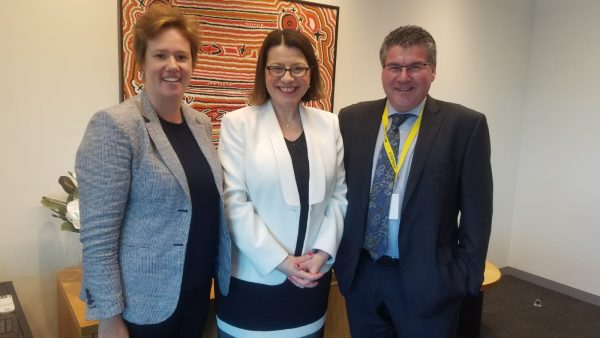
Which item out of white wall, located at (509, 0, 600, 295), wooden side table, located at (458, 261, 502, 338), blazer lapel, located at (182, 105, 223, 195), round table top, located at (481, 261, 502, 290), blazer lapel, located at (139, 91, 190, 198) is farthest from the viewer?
white wall, located at (509, 0, 600, 295)

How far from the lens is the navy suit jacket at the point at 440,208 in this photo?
1646 millimetres

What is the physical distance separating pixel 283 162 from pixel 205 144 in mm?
285

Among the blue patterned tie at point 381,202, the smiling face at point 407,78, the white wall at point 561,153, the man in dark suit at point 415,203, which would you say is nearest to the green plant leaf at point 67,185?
the man in dark suit at point 415,203

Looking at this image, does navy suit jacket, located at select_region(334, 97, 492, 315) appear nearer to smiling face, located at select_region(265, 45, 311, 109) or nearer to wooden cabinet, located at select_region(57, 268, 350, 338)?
smiling face, located at select_region(265, 45, 311, 109)

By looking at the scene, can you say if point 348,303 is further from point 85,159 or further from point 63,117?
point 63,117

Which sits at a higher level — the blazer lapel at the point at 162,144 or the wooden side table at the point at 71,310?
the blazer lapel at the point at 162,144

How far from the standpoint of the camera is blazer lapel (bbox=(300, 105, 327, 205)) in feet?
5.21

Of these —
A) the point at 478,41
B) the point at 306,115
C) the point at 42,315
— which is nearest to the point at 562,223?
the point at 478,41

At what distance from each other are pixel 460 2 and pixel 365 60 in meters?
1.23

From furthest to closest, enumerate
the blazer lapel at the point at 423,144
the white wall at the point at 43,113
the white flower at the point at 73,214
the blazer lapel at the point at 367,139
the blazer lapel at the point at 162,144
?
the white wall at the point at 43,113 → the white flower at the point at 73,214 → the blazer lapel at the point at 367,139 → the blazer lapel at the point at 423,144 → the blazer lapel at the point at 162,144

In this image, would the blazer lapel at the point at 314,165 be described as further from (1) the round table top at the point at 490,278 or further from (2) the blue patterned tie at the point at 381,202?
(1) the round table top at the point at 490,278

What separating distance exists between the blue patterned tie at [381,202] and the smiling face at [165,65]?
0.83m

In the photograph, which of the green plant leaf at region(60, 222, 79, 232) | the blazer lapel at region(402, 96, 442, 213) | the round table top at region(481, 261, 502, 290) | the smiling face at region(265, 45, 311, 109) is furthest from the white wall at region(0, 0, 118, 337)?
the round table top at region(481, 261, 502, 290)

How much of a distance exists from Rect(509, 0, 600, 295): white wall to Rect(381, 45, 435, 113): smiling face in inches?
122
